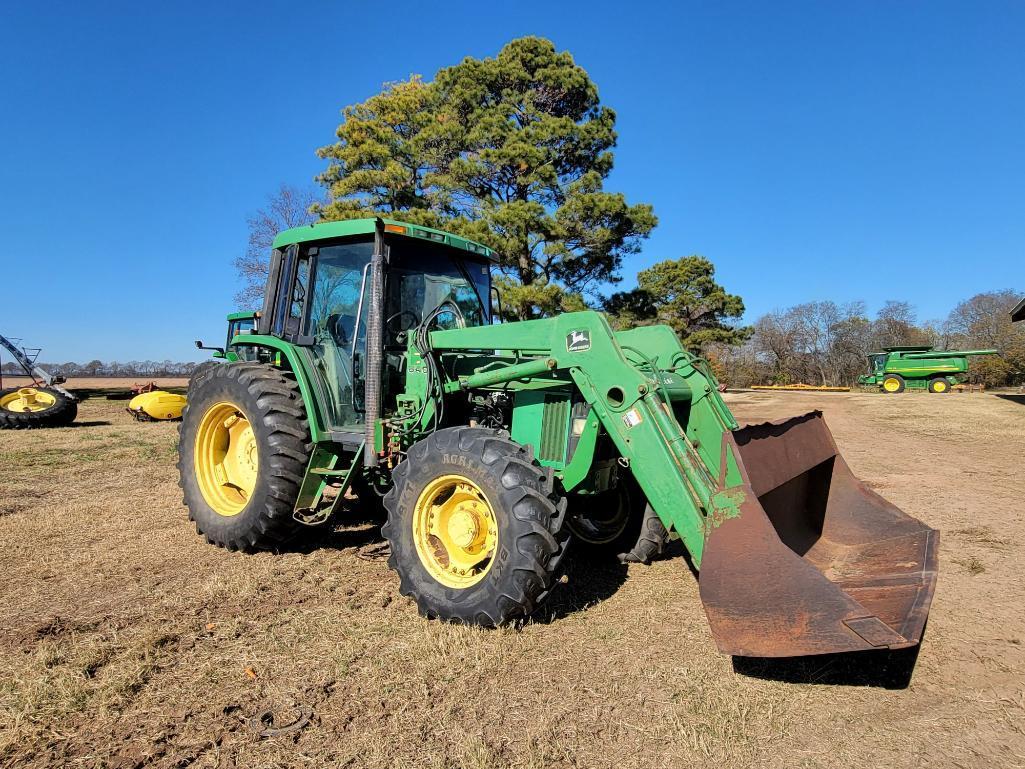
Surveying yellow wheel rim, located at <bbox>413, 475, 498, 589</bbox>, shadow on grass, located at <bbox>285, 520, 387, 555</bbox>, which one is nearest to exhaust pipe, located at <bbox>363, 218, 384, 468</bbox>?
yellow wheel rim, located at <bbox>413, 475, 498, 589</bbox>

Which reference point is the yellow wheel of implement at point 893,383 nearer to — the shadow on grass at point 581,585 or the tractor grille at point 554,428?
the shadow on grass at point 581,585

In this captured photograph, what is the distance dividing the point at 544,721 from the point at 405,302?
3268mm

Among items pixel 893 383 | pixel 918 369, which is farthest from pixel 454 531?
pixel 918 369

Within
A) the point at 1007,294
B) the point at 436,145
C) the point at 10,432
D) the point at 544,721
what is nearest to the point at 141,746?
the point at 544,721

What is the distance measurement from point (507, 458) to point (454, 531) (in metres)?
0.70

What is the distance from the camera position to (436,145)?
64.3ft

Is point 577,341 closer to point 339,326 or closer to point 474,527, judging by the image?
point 474,527

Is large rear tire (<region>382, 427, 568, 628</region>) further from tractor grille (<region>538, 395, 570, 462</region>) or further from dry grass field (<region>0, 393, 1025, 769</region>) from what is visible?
tractor grille (<region>538, 395, 570, 462</region>)

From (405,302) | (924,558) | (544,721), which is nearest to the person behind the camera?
(544,721)

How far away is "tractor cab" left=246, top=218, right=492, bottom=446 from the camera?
4.88 metres

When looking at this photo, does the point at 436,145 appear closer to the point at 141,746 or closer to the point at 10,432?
the point at 10,432

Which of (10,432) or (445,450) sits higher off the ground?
(445,450)

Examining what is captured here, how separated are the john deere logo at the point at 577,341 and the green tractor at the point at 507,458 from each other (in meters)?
0.01

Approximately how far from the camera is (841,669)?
319 cm
